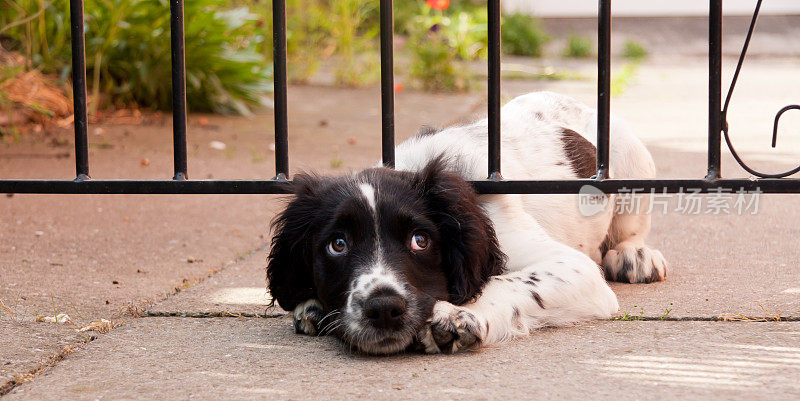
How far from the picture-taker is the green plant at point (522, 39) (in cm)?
1448

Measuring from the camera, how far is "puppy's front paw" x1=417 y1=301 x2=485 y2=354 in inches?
103

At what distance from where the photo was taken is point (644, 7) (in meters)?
15.7

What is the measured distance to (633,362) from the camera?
8.13 ft

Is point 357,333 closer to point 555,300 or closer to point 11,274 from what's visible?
point 555,300

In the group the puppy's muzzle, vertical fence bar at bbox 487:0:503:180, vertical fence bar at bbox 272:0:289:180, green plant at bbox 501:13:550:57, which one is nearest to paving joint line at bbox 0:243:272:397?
vertical fence bar at bbox 272:0:289:180

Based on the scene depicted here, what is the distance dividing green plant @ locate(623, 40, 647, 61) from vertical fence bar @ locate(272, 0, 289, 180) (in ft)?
38.4

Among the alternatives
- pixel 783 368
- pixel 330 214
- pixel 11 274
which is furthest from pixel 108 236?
pixel 783 368

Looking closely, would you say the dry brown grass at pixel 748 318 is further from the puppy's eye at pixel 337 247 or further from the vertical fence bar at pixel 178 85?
the vertical fence bar at pixel 178 85

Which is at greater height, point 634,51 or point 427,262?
point 634,51

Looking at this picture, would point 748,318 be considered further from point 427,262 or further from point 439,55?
point 439,55

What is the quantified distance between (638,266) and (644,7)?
1304 centimetres

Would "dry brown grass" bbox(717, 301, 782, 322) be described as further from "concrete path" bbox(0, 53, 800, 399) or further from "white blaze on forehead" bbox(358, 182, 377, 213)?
"white blaze on forehead" bbox(358, 182, 377, 213)

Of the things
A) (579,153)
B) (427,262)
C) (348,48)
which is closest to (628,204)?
(579,153)

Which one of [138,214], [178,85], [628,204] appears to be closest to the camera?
[178,85]
